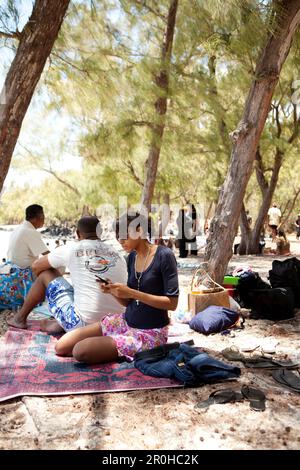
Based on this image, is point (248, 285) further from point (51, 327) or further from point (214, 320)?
point (51, 327)

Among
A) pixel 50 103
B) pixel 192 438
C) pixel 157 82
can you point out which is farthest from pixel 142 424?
pixel 157 82

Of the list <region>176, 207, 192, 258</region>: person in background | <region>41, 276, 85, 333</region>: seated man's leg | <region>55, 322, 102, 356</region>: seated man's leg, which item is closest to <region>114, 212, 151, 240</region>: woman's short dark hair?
<region>55, 322, 102, 356</region>: seated man's leg

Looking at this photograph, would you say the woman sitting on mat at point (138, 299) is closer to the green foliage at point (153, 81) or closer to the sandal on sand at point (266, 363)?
the sandal on sand at point (266, 363)

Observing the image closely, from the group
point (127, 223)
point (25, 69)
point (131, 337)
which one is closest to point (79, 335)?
point (131, 337)

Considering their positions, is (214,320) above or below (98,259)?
below

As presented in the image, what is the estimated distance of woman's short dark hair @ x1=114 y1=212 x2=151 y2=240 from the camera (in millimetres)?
2783

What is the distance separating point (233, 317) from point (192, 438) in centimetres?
210

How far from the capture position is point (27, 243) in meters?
4.23

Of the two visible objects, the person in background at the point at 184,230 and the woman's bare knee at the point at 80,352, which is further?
the person in background at the point at 184,230

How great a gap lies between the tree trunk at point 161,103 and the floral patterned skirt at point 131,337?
6116mm

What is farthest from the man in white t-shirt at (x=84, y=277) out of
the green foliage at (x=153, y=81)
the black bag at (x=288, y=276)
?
the green foliage at (x=153, y=81)

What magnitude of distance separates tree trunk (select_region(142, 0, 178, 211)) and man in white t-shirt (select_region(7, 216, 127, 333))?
549cm

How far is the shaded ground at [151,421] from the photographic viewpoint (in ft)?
6.55

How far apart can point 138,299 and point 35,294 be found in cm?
137
